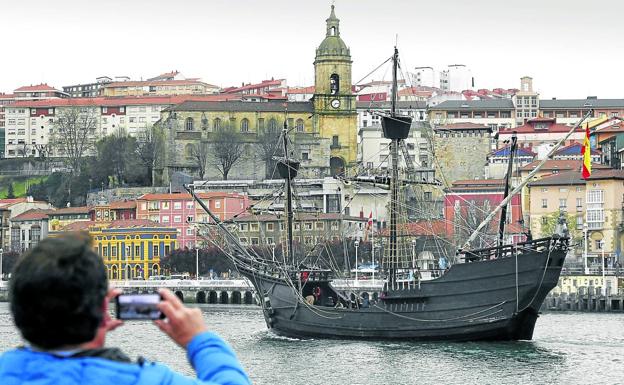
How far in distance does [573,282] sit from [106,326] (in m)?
78.8

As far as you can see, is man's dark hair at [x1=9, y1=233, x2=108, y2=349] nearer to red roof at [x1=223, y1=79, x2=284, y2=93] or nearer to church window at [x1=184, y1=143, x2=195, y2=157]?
church window at [x1=184, y1=143, x2=195, y2=157]

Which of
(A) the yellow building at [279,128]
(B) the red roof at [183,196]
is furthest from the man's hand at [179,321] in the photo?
(A) the yellow building at [279,128]

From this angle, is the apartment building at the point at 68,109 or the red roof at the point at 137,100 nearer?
the apartment building at the point at 68,109

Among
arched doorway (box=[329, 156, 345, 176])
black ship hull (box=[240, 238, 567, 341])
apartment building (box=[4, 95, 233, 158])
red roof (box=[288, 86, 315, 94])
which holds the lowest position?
black ship hull (box=[240, 238, 567, 341])

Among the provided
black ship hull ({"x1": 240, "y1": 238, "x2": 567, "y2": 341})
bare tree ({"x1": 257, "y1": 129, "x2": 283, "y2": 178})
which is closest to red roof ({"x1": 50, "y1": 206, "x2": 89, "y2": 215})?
bare tree ({"x1": 257, "y1": 129, "x2": 283, "y2": 178})

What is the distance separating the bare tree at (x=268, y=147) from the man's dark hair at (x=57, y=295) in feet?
439

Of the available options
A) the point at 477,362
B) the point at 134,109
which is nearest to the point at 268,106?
the point at 134,109

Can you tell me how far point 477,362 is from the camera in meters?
40.3

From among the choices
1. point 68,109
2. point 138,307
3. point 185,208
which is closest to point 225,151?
point 185,208

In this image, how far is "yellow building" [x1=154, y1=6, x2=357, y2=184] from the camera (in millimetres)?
139500

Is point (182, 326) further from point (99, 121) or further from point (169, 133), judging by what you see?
point (99, 121)

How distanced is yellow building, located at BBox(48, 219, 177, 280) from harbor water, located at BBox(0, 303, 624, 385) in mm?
56642

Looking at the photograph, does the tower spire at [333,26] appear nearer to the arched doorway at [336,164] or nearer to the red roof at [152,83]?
the arched doorway at [336,164]

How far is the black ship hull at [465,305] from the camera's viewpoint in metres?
46.7
